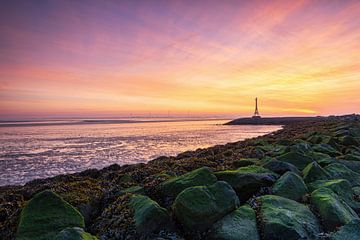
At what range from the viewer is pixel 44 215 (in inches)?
177

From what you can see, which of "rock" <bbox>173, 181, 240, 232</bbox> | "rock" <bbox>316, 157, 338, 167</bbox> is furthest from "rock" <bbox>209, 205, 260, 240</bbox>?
"rock" <bbox>316, 157, 338, 167</bbox>

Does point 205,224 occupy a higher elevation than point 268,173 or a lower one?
lower

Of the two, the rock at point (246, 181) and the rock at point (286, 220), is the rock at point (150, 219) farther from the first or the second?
the rock at point (246, 181)

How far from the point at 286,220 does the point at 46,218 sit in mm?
3976

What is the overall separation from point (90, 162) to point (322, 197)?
45.6 feet

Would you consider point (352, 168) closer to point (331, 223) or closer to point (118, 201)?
point (331, 223)

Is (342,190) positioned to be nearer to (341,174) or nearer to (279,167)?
(279,167)

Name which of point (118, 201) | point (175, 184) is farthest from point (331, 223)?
point (118, 201)

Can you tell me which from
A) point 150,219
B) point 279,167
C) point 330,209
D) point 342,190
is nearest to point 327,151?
point 279,167

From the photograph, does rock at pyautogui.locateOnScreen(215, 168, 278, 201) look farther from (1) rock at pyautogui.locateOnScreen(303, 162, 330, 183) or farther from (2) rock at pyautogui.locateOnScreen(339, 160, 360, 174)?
(2) rock at pyautogui.locateOnScreen(339, 160, 360, 174)

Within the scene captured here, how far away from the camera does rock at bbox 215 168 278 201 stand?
241 inches

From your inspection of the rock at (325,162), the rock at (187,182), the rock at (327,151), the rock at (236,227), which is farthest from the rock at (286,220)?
the rock at (327,151)

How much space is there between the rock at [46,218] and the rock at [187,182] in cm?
191

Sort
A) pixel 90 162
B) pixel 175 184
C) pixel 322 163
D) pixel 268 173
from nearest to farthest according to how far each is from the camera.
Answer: pixel 175 184 → pixel 268 173 → pixel 322 163 → pixel 90 162
